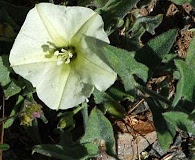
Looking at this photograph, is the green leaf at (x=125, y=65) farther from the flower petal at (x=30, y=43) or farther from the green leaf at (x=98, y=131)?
the flower petal at (x=30, y=43)

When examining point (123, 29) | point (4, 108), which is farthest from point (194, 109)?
point (4, 108)

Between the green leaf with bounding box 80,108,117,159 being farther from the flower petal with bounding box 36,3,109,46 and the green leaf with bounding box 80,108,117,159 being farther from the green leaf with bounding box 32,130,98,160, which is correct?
the flower petal with bounding box 36,3,109,46

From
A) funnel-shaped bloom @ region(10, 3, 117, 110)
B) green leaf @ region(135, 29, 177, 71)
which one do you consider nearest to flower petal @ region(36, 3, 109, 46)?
funnel-shaped bloom @ region(10, 3, 117, 110)

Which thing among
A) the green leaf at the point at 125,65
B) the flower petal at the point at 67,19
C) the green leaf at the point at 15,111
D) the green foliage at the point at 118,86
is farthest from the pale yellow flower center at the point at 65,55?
the green leaf at the point at 15,111

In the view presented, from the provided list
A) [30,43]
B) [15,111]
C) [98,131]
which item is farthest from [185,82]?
[15,111]

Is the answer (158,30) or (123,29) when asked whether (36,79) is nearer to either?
(123,29)

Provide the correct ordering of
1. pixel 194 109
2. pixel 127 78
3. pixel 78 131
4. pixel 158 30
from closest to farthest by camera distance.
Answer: pixel 194 109 < pixel 127 78 < pixel 78 131 < pixel 158 30
